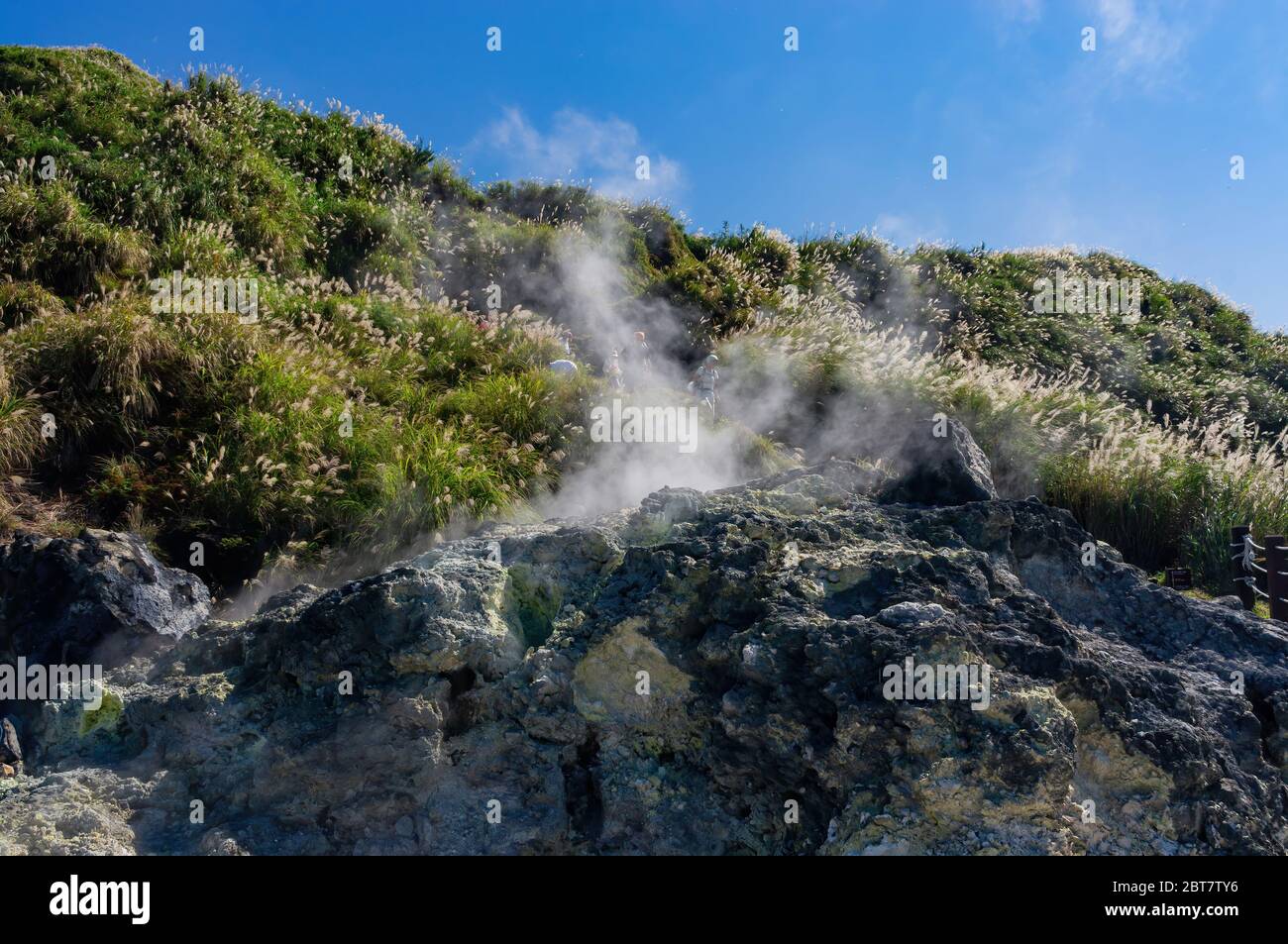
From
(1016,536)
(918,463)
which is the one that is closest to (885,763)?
(1016,536)

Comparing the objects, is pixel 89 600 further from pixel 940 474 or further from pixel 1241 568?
pixel 1241 568

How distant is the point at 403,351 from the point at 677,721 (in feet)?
21.0

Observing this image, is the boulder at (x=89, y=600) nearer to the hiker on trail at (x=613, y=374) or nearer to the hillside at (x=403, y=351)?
the hillside at (x=403, y=351)

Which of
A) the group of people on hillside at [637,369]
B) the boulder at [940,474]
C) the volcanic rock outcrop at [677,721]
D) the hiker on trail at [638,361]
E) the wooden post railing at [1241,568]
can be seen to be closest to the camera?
the volcanic rock outcrop at [677,721]

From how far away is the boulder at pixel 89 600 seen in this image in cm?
448

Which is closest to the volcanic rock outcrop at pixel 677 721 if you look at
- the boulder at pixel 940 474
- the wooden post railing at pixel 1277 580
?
the boulder at pixel 940 474

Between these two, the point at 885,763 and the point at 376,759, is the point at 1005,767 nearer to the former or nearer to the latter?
the point at 885,763

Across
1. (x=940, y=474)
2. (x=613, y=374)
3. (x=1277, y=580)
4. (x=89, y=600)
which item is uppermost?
(x=613, y=374)

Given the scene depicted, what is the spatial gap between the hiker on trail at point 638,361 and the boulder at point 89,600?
21.7ft

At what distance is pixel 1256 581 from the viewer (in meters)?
7.31

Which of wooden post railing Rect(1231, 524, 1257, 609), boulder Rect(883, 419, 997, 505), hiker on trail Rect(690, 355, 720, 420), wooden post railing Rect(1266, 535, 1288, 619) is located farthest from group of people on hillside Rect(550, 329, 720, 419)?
wooden post railing Rect(1266, 535, 1288, 619)

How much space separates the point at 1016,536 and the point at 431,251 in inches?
426

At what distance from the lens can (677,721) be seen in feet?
11.3

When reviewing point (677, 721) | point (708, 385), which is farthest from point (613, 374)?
point (677, 721)
